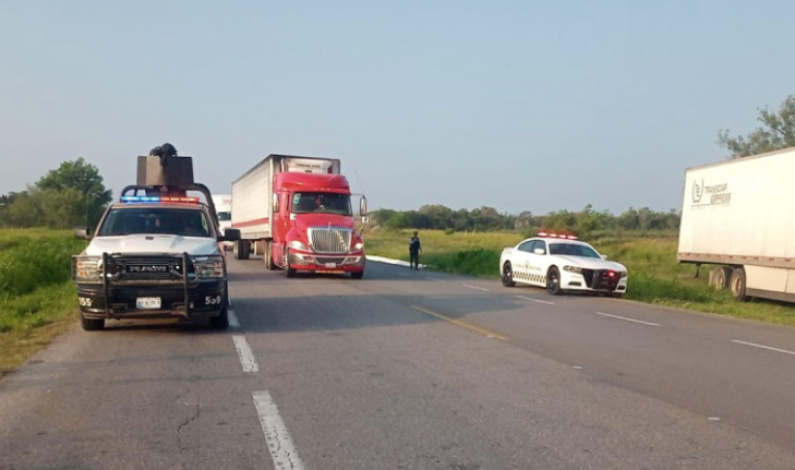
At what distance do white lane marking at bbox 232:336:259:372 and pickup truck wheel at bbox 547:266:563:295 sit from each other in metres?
11.7

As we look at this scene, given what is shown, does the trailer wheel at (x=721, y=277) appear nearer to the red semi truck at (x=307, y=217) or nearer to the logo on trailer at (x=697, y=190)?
the logo on trailer at (x=697, y=190)

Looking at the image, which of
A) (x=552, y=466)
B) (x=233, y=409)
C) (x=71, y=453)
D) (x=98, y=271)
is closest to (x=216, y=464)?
(x=71, y=453)

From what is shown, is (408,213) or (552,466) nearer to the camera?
(552,466)

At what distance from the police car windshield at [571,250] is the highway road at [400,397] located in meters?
8.25

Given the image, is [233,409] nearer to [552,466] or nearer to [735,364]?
[552,466]

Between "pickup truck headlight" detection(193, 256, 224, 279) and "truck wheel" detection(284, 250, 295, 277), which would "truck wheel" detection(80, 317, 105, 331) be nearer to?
"pickup truck headlight" detection(193, 256, 224, 279)

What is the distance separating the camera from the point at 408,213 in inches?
5172

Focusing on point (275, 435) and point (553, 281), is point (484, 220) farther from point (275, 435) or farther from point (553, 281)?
point (275, 435)

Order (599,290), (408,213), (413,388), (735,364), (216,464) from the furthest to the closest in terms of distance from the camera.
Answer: (408,213) < (599,290) < (735,364) < (413,388) < (216,464)

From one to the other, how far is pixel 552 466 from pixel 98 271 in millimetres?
7665

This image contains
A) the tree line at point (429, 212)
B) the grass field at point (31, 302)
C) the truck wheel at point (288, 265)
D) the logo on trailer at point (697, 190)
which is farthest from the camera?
the tree line at point (429, 212)

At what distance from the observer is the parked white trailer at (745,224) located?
66.5 feet

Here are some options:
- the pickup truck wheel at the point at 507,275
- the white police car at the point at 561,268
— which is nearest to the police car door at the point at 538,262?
the white police car at the point at 561,268

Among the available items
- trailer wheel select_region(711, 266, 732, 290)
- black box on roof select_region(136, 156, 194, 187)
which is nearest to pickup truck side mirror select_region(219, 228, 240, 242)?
black box on roof select_region(136, 156, 194, 187)
